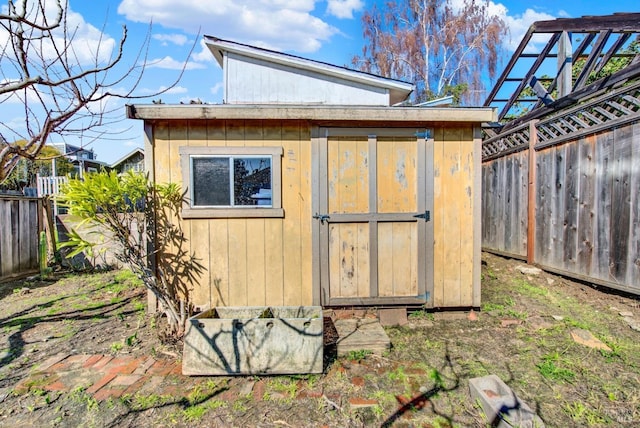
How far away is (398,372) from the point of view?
2602 millimetres

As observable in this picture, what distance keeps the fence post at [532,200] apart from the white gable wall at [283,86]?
12.0 ft

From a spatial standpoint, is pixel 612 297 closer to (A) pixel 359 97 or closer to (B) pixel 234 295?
(B) pixel 234 295

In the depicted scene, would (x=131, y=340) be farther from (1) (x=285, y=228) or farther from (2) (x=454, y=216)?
(2) (x=454, y=216)

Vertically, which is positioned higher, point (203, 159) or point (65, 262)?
point (203, 159)

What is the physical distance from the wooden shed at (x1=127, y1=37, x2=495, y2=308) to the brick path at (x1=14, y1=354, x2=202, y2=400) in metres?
0.91

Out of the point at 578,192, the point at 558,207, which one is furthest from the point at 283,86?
the point at 578,192

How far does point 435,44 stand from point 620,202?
1192cm

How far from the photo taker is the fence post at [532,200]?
465 cm

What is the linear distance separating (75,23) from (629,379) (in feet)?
16.5

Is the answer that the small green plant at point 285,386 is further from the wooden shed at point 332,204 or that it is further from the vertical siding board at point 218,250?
the vertical siding board at point 218,250

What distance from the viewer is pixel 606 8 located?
34.7 ft

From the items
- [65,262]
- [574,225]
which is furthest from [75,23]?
[574,225]

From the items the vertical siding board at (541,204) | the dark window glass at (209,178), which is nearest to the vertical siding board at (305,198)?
the dark window glass at (209,178)

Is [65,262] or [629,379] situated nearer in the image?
[629,379]
